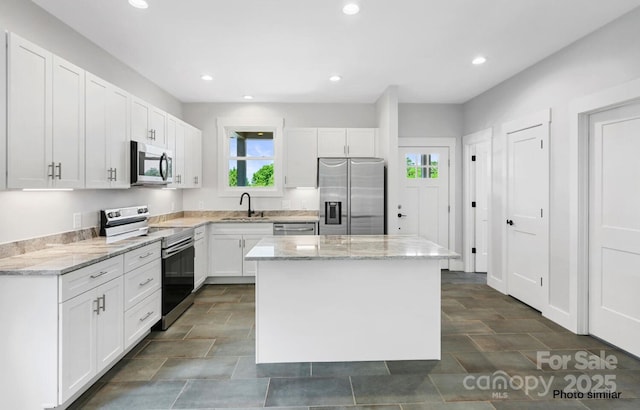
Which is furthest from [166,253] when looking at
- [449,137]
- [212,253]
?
[449,137]

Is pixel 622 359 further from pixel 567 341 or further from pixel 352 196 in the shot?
pixel 352 196

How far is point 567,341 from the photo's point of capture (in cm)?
312

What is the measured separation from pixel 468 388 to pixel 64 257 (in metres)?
2.83

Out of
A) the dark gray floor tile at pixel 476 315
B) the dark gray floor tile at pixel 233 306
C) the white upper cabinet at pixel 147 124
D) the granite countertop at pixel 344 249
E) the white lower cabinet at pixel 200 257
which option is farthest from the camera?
the white lower cabinet at pixel 200 257

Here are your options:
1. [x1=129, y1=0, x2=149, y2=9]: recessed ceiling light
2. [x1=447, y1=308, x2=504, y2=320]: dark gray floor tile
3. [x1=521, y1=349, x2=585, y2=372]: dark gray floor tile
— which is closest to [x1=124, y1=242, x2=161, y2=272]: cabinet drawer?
[x1=129, y1=0, x2=149, y2=9]: recessed ceiling light

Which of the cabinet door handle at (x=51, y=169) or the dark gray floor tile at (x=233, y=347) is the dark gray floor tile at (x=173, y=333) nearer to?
the dark gray floor tile at (x=233, y=347)

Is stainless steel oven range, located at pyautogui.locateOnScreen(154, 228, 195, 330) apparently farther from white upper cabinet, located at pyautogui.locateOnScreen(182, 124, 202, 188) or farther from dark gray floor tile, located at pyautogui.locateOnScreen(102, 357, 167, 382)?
white upper cabinet, located at pyautogui.locateOnScreen(182, 124, 202, 188)

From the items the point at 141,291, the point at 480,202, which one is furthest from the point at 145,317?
the point at 480,202

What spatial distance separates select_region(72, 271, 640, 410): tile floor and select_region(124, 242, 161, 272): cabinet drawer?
0.75 metres

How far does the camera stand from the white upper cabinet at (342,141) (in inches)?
210

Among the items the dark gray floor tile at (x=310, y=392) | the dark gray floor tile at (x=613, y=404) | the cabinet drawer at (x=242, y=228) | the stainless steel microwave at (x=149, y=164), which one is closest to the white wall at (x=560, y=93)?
the dark gray floor tile at (x=613, y=404)

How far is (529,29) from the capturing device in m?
3.05

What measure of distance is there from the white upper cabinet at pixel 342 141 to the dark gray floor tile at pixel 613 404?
385 cm

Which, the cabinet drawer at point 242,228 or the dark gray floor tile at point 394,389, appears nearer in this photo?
the dark gray floor tile at point 394,389
